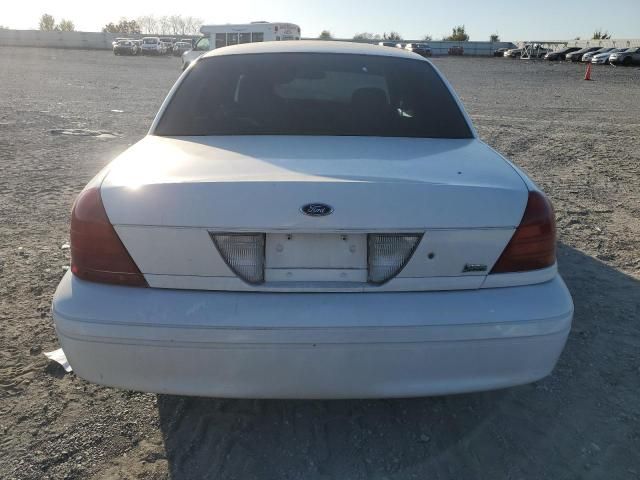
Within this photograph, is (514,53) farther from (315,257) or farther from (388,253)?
(315,257)

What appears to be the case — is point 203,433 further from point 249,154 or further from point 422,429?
point 249,154

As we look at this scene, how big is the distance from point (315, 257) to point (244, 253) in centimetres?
25

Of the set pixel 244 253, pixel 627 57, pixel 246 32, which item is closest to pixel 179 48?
pixel 246 32

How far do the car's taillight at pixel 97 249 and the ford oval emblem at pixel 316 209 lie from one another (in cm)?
65

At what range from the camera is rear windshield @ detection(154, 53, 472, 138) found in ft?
9.89

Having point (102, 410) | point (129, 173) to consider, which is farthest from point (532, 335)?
point (102, 410)

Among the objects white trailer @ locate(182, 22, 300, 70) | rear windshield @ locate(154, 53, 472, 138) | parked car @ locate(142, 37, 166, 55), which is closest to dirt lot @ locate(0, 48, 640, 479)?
rear windshield @ locate(154, 53, 472, 138)

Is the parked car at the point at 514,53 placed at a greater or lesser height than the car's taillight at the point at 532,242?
lesser

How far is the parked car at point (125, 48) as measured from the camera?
184 ft

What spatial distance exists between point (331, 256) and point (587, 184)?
5672 mm

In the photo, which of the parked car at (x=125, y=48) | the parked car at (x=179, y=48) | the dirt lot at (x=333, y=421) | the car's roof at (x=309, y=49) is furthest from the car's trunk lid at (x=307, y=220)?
the parked car at (x=179, y=48)

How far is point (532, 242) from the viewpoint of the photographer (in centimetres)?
224

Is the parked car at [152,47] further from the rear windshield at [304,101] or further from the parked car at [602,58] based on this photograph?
the rear windshield at [304,101]

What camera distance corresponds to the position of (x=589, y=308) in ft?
12.2
